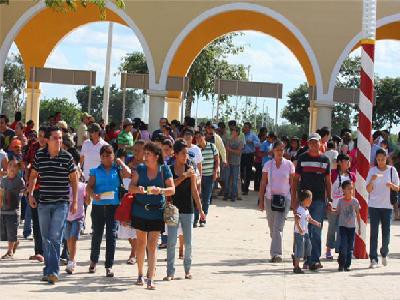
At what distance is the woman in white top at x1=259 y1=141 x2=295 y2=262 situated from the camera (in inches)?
508

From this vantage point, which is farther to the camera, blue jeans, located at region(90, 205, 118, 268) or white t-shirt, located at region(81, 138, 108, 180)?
white t-shirt, located at region(81, 138, 108, 180)

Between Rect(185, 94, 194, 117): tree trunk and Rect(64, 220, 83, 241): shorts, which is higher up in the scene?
Rect(185, 94, 194, 117): tree trunk

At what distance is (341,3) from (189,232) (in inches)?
577

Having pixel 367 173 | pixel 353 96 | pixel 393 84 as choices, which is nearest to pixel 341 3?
pixel 353 96

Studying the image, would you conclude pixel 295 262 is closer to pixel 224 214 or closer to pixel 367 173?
pixel 367 173

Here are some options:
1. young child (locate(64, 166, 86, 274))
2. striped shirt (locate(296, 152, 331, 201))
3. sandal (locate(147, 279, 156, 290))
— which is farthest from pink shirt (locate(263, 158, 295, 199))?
sandal (locate(147, 279, 156, 290))

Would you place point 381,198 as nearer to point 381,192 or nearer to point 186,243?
point 381,192

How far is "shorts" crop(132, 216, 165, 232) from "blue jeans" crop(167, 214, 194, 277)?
1.88ft

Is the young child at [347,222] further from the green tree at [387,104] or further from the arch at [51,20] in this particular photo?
the green tree at [387,104]

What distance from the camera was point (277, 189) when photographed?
12.9m

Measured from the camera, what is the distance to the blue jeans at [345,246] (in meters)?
12.2

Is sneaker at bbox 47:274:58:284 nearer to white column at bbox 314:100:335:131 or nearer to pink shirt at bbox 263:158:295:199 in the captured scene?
pink shirt at bbox 263:158:295:199

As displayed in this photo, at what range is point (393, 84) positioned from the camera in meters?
66.7

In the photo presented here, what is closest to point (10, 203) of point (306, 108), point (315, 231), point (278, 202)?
point (278, 202)
